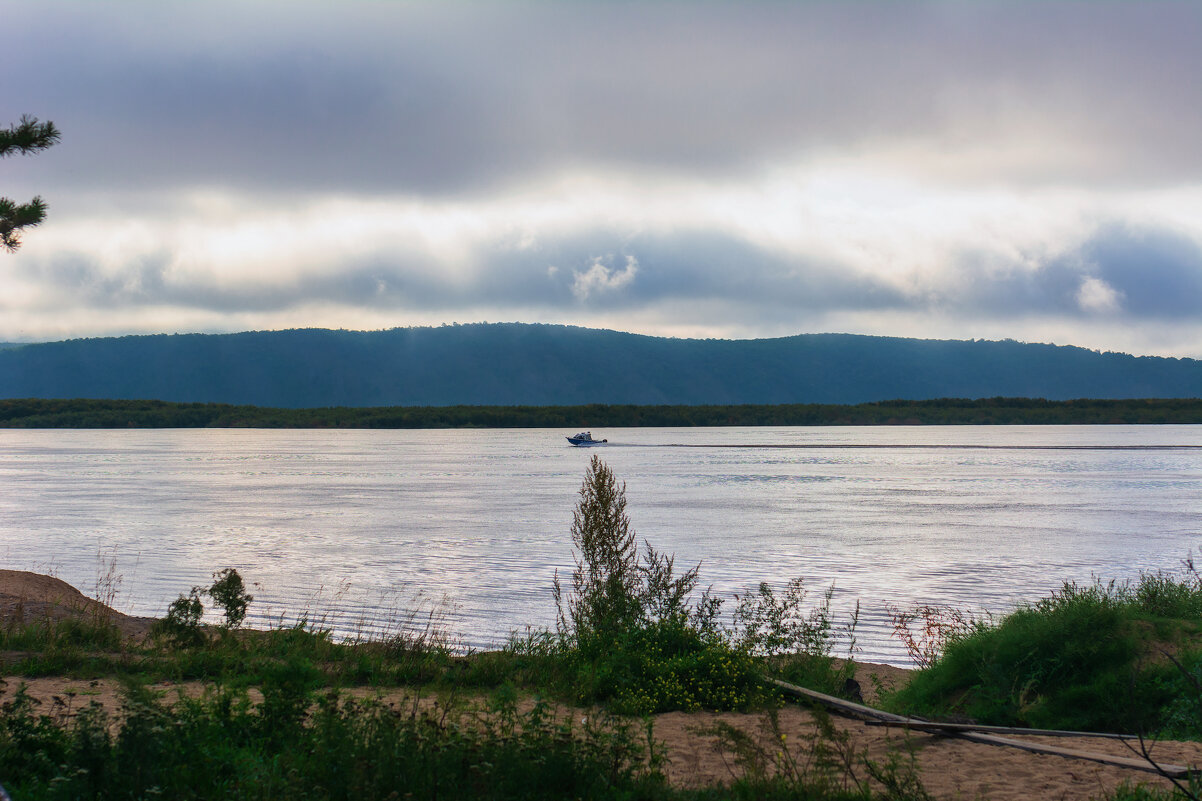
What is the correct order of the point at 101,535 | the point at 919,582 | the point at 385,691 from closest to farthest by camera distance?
the point at 385,691
the point at 919,582
the point at 101,535

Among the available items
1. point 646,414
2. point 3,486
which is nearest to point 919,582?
A: point 3,486

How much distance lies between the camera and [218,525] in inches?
1252

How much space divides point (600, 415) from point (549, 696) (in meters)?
169

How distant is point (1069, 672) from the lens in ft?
33.9

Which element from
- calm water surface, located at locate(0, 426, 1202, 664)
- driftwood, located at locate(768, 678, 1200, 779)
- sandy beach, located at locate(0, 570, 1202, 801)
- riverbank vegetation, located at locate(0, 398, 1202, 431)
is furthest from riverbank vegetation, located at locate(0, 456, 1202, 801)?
riverbank vegetation, located at locate(0, 398, 1202, 431)

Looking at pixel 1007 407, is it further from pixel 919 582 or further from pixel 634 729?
pixel 634 729

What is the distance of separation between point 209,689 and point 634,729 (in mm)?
3820

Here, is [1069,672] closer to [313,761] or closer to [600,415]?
[313,761]

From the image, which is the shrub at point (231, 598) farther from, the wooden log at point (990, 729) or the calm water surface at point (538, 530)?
the wooden log at point (990, 729)

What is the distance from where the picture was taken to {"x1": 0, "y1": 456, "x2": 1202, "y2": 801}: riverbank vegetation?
20.4 feet

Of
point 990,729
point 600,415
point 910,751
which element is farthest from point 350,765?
point 600,415

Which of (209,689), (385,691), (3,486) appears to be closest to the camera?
(209,689)

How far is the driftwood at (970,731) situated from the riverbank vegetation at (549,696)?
446mm

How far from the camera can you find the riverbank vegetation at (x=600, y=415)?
571 ft
